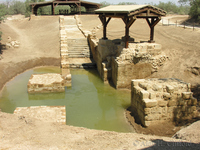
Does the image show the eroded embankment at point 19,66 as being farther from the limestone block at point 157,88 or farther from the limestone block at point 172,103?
the limestone block at point 172,103

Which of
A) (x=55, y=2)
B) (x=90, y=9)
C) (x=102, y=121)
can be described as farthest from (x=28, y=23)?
(x=102, y=121)

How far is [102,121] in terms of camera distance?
26.1 feet

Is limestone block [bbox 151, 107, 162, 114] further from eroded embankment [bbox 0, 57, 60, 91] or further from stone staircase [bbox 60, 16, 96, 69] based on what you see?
stone staircase [bbox 60, 16, 96, 69]

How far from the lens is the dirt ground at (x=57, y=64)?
454 centimetres

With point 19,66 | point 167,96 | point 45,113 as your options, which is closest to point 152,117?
point 167,96

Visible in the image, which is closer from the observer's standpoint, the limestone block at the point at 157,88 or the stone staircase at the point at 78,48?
the limestone block at the point at 157,88

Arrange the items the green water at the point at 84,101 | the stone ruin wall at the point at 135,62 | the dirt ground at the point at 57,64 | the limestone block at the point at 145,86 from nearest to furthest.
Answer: the dirt ground at the point at 57,64 < the limestone block at the point at 145,86 < the green water at the point at 84,101 < the stone ruin wall at the point at 135,62

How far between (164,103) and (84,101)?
386 centimetres

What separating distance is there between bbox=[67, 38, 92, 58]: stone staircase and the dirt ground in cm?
109

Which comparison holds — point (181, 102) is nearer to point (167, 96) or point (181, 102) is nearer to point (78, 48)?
point (167, 96)

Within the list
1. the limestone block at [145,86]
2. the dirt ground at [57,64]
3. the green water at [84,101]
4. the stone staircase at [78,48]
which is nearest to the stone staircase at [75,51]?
the stone staircase at [78,48]

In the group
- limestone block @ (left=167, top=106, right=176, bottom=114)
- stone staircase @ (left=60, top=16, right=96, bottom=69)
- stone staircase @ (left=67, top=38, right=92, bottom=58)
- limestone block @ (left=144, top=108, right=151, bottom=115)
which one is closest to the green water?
limestone block @ (left=144, top=108, right=151, bottom=115)

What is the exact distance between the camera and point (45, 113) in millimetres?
7684

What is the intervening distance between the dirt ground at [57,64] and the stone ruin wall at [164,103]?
558 mm
